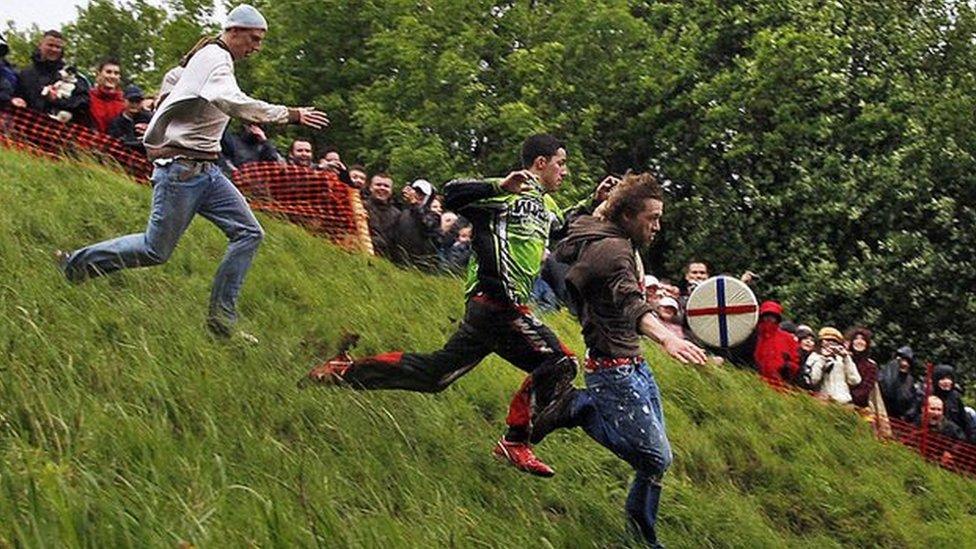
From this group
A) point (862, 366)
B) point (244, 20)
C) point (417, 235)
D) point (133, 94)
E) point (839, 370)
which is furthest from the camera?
point (862, 366)

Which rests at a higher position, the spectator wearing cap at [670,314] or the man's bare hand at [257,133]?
the man's bare hand at [257,133]

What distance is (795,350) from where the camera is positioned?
13969 millimetres

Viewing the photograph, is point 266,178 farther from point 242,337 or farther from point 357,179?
point 242,337

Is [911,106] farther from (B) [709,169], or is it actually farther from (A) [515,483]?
(A) [515,483]

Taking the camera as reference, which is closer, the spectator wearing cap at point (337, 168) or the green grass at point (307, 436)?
the green grass at point (307, 436)

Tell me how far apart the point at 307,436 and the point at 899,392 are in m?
9.59

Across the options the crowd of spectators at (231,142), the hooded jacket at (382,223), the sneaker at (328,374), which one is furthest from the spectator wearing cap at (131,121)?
the sneaker at (328,374)

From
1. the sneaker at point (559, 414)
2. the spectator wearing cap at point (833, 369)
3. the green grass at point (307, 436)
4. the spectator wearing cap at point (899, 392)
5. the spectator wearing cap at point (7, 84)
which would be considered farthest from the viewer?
the spectator wearing cap at point (899, 392)

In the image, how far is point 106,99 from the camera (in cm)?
1238

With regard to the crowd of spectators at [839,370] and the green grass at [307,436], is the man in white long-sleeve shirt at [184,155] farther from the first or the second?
the crowd of spectators at [839,370]

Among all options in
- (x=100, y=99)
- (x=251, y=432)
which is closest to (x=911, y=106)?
(x=100, y=99)

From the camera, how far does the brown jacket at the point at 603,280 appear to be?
6.81 m

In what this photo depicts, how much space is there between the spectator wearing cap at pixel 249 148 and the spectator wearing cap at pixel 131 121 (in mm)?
722

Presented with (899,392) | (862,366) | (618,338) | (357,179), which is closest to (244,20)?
(618,338)
